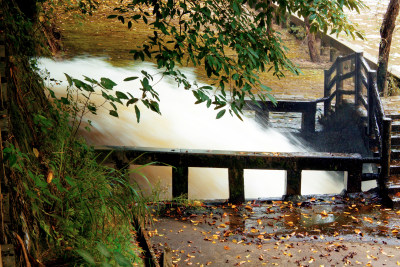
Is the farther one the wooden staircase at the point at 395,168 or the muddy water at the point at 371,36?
the muddy water at the point at 371,36

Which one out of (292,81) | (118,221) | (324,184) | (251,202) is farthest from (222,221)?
(292,81)

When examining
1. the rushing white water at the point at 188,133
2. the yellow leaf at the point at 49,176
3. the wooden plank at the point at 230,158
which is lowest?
the rushing white water at the point at 188,133

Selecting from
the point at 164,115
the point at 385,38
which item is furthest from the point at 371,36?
the point at 164,115

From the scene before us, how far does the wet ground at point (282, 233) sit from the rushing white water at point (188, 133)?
9.03ft

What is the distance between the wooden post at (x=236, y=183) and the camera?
24.4 ft

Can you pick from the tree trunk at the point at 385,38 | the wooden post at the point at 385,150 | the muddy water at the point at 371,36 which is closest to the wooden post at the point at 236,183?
the wooden post at the point at 385,150

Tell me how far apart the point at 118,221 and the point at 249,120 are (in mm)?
9806

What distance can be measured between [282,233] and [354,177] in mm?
2172

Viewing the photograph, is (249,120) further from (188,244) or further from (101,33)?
(188,244)

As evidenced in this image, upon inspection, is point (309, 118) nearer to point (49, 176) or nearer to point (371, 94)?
point (371, 94)

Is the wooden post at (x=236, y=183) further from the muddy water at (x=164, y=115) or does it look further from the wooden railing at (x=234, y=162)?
the muddy water at (x=164, y=115)

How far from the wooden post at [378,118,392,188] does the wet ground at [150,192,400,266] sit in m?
0.38

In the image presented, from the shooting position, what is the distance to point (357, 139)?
11.7m

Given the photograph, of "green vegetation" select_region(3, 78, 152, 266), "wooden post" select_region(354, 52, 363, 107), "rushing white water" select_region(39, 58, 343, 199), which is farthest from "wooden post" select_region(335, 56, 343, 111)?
"green vegetation" select_region(3, 78, 152, 266)
